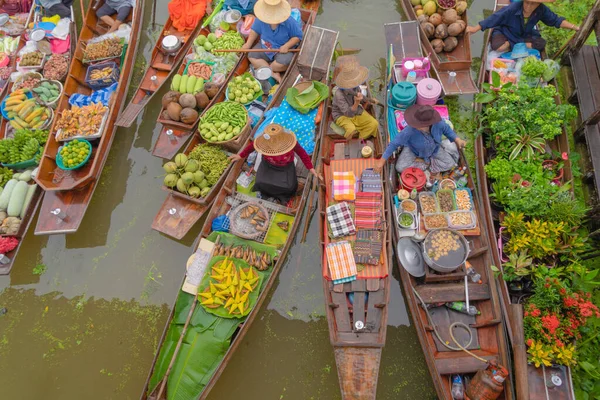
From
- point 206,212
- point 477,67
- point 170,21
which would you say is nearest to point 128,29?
point 170,21

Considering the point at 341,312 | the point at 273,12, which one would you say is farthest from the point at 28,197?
the point at 341,312

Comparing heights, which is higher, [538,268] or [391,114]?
[391,114]

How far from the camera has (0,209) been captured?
263 inches

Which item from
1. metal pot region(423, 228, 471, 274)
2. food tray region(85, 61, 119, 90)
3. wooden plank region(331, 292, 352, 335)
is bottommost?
wooden plank region(331, 292, 352, 335)

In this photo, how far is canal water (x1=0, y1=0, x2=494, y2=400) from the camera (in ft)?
18.8

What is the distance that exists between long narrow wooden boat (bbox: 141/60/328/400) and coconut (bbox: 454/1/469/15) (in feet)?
13.2

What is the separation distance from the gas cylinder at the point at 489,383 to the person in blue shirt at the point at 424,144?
3.06 meters

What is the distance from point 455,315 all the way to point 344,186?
2597mm

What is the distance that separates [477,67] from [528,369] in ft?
20.7

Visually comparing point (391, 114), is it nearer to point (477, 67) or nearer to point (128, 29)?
point (477, 67)

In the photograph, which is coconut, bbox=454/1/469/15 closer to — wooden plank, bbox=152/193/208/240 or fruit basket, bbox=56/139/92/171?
wooden plank, bbox=152/193/208/240

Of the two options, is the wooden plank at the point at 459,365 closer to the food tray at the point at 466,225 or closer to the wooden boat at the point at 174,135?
the food tray at the point at 466,225

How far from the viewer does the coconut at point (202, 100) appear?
7.07 meters

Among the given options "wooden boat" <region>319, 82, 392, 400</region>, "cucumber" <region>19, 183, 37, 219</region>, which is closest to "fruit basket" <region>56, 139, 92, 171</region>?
"cucumber" <region>19, 183, 37, 219</region>
